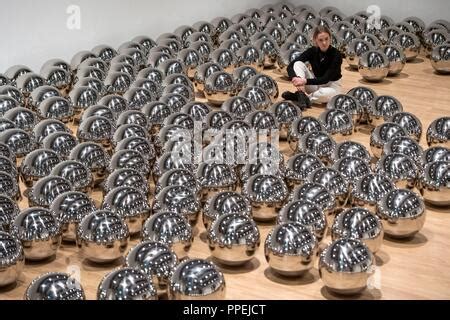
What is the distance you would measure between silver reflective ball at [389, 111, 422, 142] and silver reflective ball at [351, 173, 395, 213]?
2.98ft

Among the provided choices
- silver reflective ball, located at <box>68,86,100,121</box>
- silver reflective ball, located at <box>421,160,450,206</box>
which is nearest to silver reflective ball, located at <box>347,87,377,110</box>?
silver reflective ball, located at <box>421,160,450,206</box>

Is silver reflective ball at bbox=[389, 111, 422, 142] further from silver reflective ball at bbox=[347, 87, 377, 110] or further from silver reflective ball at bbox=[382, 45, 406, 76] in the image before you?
silver reflective ball at bbox=[382, 45, 406, 76]

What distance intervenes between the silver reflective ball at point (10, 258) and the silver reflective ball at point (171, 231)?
520 mm

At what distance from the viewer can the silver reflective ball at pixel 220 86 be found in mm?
5848

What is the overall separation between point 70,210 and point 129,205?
0.84 feet

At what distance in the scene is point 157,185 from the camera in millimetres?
4387

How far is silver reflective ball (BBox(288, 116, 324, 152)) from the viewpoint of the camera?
5.08 m

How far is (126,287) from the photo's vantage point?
3354mm

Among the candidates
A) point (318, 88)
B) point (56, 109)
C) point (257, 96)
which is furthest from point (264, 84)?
point (56, 109)

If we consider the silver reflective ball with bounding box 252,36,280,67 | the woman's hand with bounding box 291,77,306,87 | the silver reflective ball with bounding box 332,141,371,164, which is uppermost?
the silver reflective ball with bounding box 252,36,280,67

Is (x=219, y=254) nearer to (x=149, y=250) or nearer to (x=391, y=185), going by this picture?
(x=149, y=250)

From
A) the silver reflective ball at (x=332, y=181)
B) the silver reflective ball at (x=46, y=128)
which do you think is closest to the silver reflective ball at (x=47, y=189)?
the silver reflective ball at (x=46, y=128)

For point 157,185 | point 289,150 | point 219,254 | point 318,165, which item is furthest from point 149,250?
point 289,150

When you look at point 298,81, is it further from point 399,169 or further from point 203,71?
point 399,169
